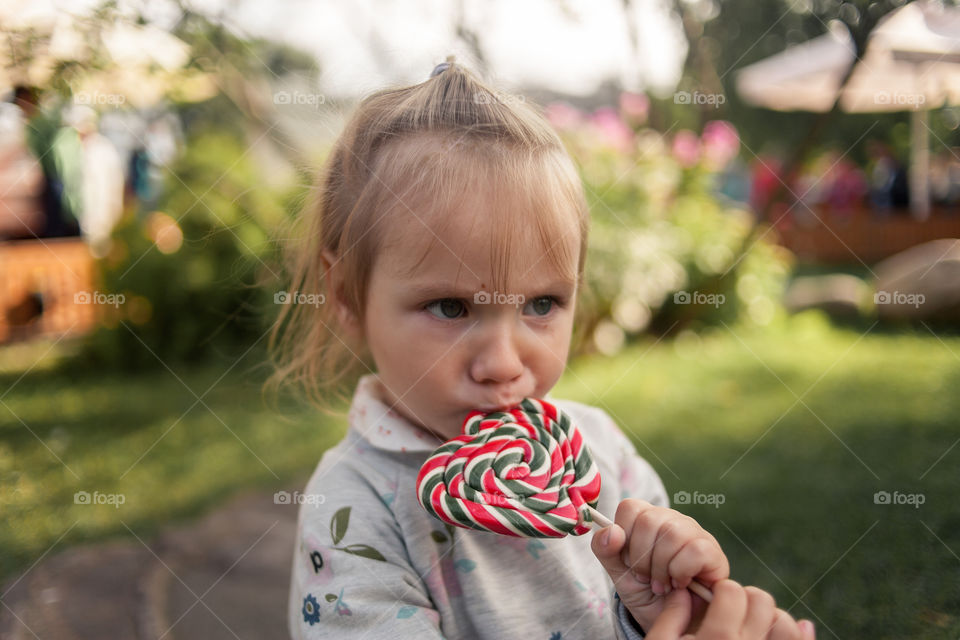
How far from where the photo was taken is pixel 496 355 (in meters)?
1.38

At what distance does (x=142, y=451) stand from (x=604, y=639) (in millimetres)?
3253

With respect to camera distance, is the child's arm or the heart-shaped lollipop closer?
the child's arm

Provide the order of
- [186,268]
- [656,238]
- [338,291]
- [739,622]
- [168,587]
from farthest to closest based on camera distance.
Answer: [656,238]
[186,268]
[168,587]
[338,291]
[739,622]

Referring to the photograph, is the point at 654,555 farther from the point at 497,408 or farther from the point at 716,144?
the point at 716,144

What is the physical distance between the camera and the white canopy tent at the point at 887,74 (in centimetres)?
390

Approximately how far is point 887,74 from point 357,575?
7959mm

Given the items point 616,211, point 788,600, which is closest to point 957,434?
point 788,600

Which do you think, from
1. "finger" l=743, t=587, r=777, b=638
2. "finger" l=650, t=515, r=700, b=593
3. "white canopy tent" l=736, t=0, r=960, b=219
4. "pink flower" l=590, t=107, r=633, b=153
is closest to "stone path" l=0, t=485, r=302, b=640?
"finger" l=650, t=515, r=700, b=593

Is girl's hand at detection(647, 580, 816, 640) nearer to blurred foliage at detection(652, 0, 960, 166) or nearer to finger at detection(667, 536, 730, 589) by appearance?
finger at detection(667, 536, 730, 589)

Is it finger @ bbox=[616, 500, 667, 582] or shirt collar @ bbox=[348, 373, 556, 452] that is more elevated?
shirt collar @ bbox=[348, 373, 556, 452]

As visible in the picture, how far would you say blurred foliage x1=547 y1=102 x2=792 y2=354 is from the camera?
5352 mm

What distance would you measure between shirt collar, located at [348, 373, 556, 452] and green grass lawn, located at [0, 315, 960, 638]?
5.01 feet

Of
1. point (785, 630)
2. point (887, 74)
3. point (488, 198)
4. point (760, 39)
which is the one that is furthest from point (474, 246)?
point (887, 74)

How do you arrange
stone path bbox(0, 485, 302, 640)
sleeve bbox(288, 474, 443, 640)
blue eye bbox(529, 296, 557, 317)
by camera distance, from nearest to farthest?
sleeve bbox(288, 474, 443, 640)
blue eye bbox(529, 296, 557, 317)
stone path bbox(0, 485, 302, 640)
